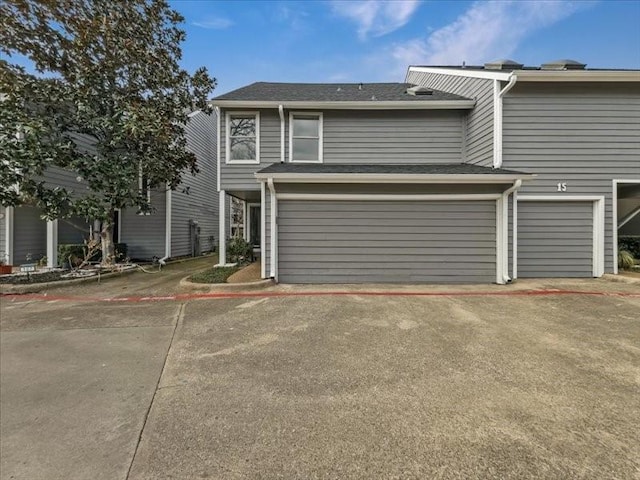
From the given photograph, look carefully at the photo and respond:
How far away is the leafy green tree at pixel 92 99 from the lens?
8.34m

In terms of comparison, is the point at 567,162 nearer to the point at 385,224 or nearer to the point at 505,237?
the point at 505,237

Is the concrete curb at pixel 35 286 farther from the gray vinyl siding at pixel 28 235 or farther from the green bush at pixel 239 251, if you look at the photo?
the gray vinyl siding at pixel 28 235

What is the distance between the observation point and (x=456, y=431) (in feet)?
7.71

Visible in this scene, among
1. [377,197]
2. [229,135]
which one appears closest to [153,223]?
[229,135]

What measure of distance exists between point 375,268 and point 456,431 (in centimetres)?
554

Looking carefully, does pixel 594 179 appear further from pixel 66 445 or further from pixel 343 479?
pixel 66 445

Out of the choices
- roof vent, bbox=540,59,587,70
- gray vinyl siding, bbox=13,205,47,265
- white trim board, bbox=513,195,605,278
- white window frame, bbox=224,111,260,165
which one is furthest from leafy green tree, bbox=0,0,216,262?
roof vent, bbox=540,59,587,70

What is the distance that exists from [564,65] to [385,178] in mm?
6844

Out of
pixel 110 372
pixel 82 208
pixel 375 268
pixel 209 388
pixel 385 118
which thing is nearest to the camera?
pixel 209 388

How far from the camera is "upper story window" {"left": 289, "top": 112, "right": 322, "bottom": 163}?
32.3ft

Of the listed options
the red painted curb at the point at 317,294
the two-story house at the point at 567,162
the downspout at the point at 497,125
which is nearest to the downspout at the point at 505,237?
the two-story house at the point at 567,162

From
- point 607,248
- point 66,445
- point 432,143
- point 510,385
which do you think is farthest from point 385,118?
point 66,445

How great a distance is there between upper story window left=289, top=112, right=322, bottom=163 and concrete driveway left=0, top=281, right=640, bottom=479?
5936mm

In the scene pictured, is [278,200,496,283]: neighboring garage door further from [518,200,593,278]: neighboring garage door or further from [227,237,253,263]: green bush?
[227,237,253,263]: green bush
